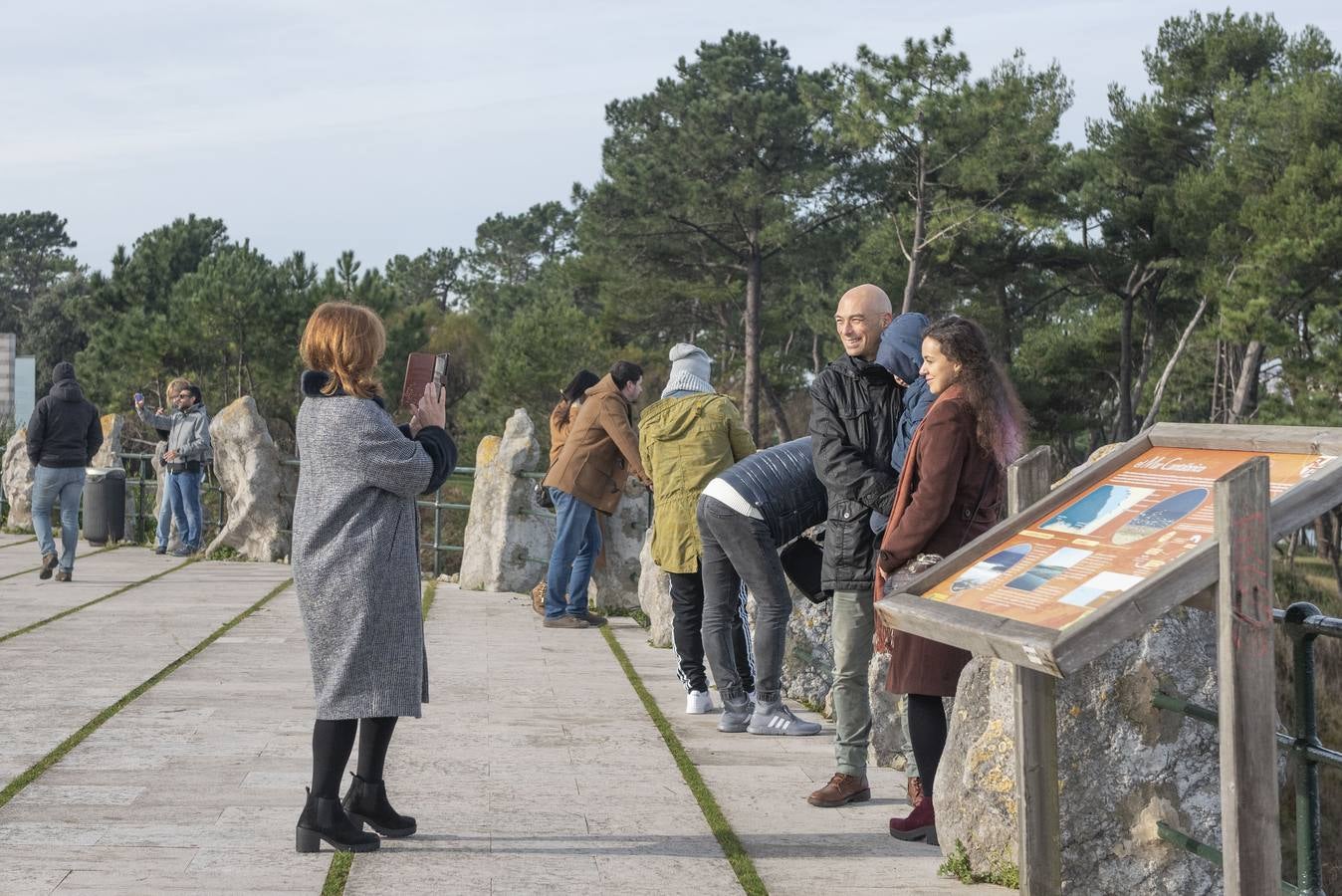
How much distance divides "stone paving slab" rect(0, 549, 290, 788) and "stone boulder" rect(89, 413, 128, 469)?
4.75 m

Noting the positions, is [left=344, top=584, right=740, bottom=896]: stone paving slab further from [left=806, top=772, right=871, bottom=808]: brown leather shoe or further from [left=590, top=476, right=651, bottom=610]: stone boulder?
[left=590, top=476, right=651, bottom=610]: stone boulder

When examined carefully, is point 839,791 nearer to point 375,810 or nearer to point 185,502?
point 375,810

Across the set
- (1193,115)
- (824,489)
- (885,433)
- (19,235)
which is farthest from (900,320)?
(19,235)

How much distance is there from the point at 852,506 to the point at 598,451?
5.02 meters

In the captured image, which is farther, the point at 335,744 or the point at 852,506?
the point at 852,506

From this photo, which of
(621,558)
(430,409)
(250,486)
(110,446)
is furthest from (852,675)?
(110,446)

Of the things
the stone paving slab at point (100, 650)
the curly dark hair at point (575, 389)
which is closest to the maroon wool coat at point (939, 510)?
the stone paving slab at point (100, 650)

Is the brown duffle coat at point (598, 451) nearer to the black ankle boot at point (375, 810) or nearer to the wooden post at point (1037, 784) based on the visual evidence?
the black ankle boot at point (375, 810)

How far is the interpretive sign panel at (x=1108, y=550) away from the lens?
3.15m

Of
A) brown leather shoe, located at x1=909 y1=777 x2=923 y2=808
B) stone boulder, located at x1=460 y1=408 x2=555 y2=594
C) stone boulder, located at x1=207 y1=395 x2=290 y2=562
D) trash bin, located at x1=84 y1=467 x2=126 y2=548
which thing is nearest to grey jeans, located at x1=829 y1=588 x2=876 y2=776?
brown leather shoe, located at x1=909 y1=777 x2=923 y2=808

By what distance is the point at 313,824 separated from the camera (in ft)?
15.7

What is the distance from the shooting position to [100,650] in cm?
908

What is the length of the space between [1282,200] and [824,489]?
81.1 feet

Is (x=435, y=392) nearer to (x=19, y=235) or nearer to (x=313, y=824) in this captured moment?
(x=313, y=824)
